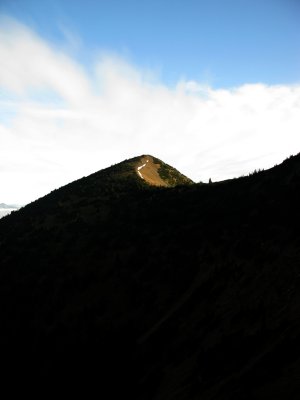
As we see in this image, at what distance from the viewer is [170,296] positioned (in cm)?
1928

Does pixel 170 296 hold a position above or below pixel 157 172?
below

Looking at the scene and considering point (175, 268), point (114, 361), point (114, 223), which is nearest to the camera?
point (114, 361)

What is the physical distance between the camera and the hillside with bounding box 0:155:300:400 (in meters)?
11.0

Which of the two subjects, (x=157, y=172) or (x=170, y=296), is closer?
(x=170, y=296)

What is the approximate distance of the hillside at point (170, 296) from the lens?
10969 millimetres

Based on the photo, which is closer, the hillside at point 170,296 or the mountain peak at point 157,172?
the hillside at point 170,296

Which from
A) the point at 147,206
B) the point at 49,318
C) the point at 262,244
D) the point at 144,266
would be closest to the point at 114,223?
the point at 147,206

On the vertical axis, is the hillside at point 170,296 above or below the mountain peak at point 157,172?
below

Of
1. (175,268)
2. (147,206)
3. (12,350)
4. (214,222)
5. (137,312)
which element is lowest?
(12,350)

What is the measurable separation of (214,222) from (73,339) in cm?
1104

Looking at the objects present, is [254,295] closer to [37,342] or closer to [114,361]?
[114,361]

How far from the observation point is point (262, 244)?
690 inches

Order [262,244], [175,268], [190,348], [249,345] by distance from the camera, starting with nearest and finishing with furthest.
Answer: [249,345] < [190,348] < [262,244] < [175,268]

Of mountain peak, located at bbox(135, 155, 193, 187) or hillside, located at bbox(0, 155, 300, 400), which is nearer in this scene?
hillside, located at bbox(0, 155, 300, 400)
